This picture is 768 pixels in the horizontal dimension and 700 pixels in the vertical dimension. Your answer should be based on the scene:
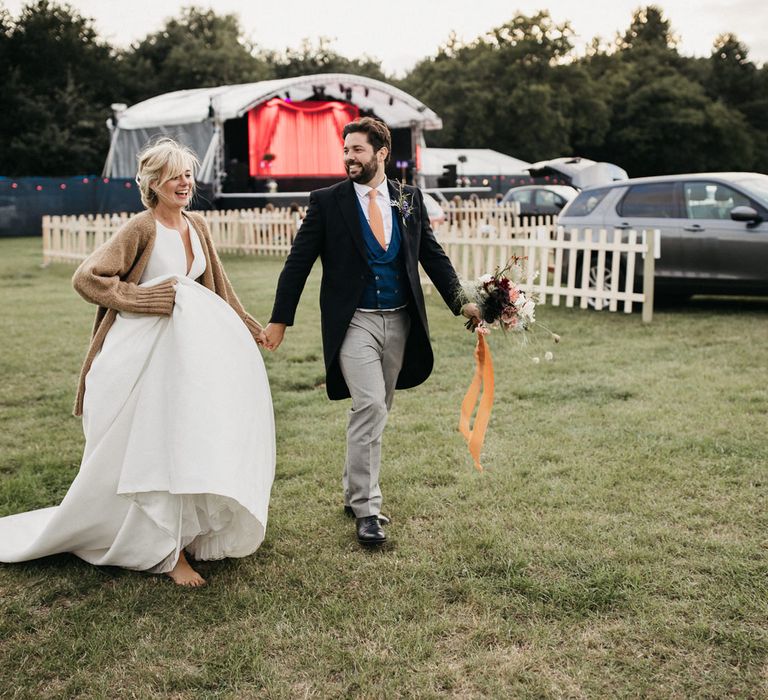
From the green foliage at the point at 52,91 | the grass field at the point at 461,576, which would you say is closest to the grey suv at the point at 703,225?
the grass field at the point at 461,576

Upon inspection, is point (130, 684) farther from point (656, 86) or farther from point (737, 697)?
point (656, 86)

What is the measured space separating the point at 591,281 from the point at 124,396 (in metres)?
8.78

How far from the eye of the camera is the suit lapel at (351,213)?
4188mm

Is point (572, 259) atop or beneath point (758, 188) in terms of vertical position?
beneath

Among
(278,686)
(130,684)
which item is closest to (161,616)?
(130,684)

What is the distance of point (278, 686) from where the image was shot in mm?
2967

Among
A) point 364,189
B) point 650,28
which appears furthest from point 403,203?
point 650,28

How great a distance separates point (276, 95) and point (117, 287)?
2290 centimetres

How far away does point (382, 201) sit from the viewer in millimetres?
4285

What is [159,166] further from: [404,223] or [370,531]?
[370,531]

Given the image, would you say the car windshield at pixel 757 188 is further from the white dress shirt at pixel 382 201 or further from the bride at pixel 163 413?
the bride at pixel 163 413

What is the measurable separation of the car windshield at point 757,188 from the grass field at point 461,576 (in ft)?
13.1

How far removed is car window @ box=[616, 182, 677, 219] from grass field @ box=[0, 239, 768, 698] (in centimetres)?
445

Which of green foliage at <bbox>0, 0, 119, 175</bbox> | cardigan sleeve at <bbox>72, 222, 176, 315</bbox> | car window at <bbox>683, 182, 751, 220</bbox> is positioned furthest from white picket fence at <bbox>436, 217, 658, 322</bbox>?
green foliage at <bbox>0, 0, 119, 175</bbox>
